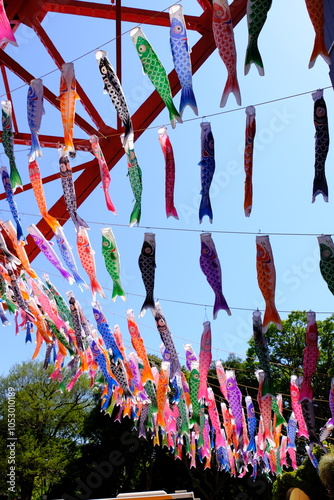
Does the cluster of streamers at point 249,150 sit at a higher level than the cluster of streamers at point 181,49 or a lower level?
lower

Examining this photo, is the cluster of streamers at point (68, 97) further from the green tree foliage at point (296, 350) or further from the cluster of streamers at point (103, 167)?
the green tree foliage at point (296, 350)

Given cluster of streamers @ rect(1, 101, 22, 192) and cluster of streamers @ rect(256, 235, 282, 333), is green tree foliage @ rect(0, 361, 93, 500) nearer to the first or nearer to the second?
cluster of streamers @ rect(1, 101, 22, 192)

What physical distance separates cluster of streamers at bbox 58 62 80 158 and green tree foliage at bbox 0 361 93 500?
61.6 ft

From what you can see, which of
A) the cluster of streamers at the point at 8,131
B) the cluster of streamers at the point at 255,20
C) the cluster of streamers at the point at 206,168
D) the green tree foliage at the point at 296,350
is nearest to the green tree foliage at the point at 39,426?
the green tree foliage at the point at 296,350

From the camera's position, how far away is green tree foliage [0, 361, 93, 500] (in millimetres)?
20641

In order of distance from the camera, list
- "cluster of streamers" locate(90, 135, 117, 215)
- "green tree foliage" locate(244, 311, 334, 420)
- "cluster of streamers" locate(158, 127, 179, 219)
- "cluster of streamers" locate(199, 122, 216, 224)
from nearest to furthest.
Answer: "cluster of streamers" locate(199, 122, 216, 224) → "cluster of streamers" locate(158, 127, 179, 219) → "cluster of streamers" locate(90, 135, 117, 215) → "green tree foliage" locate(244, 311, 334, 420)

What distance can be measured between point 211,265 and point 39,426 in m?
20.4

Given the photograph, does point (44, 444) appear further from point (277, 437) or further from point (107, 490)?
point (277, 437)

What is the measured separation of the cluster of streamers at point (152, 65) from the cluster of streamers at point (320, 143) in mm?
1126

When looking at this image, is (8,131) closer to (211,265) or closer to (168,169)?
(168,169)

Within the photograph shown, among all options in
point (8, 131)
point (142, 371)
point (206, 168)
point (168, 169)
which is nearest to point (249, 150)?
point (206, 168)

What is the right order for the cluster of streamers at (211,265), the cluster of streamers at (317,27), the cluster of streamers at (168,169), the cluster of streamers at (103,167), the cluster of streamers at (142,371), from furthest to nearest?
the cluster of streamers at (142,371), the cluster of streamers at (103,167), the cluster of streamers at (211,265), the cluster of streamers at (168,169), the cluster of streamers at (317,27)

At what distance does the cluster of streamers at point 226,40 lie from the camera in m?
3.34

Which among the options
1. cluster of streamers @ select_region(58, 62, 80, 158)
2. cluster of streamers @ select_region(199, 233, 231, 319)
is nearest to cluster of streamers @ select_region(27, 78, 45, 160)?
cluster of streamers @ select_region(58, 62, 80, 158)
